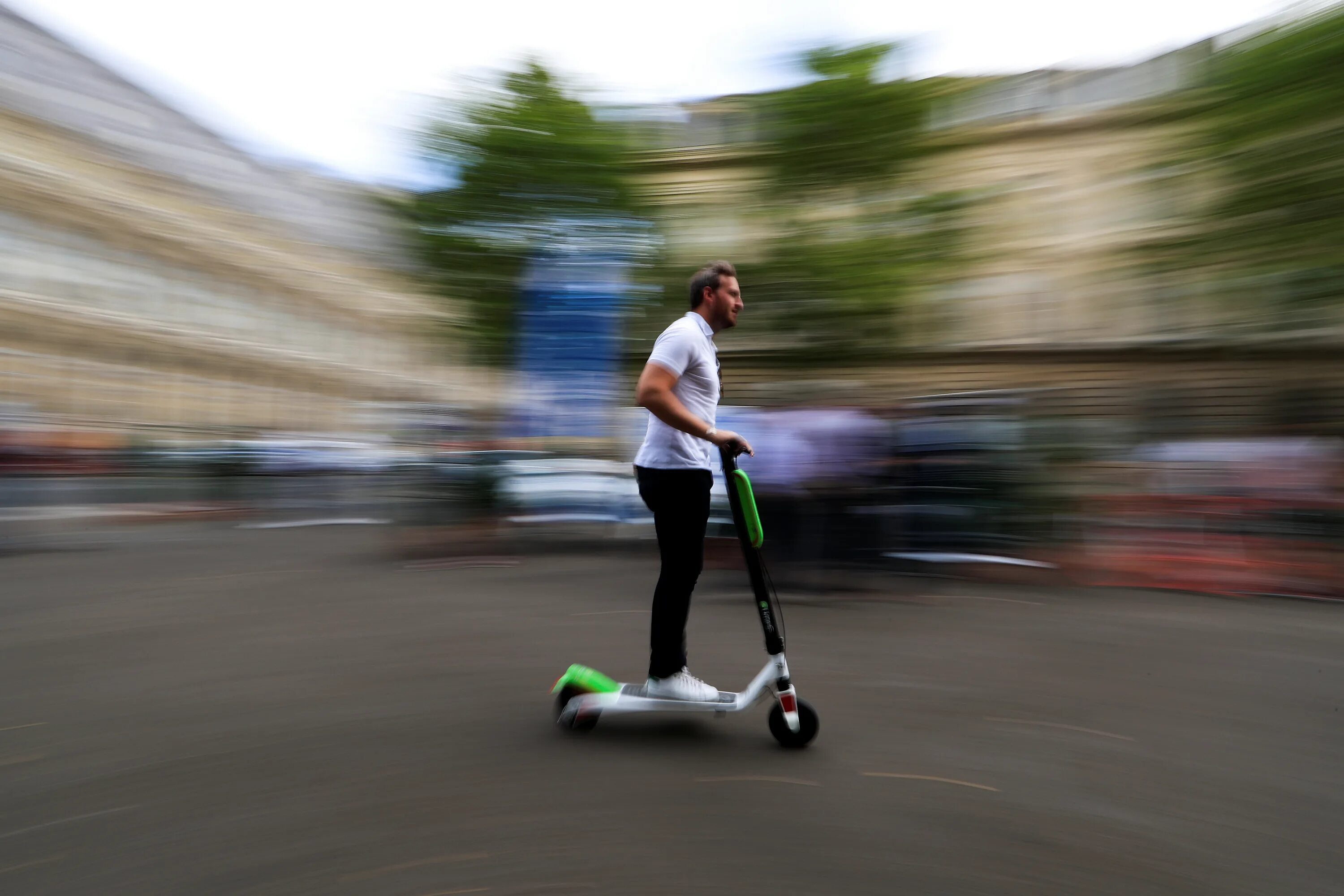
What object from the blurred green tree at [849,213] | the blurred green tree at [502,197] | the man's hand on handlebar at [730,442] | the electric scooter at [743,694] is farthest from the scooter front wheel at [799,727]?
the blurred green tree at [502,197]

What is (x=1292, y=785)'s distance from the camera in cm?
407

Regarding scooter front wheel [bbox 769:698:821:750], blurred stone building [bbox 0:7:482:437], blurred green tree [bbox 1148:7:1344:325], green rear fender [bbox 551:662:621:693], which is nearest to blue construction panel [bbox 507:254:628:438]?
blurred stone building [bbox 0:7:482:437]

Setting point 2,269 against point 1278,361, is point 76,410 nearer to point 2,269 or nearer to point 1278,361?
point 2,269

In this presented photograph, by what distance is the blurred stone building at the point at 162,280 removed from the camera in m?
38.0

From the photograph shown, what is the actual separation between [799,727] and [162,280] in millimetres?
46825

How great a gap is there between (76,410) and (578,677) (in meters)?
40.9

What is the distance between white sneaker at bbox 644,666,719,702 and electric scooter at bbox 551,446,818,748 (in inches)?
0.6

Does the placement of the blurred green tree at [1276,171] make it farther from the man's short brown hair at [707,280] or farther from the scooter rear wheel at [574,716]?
the scooter rear wheel at [574,716]

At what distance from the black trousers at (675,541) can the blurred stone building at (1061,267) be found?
22.2 ft

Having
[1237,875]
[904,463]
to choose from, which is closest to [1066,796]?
[1237,875]

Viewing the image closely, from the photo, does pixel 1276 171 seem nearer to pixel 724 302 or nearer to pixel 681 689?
pixel 724 302

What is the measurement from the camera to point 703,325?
15.1 ft

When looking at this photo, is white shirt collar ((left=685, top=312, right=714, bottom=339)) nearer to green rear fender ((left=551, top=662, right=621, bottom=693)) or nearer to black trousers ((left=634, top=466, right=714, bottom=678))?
black trousers ((left=634, top=466, right=714, bottom=678))

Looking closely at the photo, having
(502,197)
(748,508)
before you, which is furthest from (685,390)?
(502,197)
